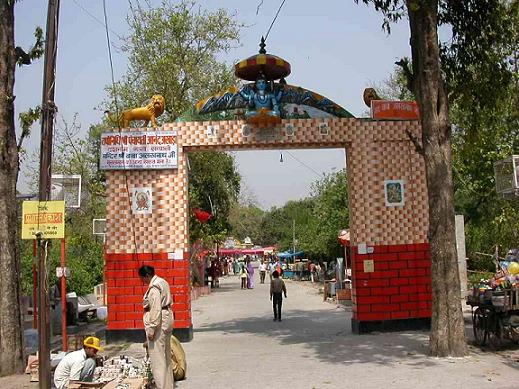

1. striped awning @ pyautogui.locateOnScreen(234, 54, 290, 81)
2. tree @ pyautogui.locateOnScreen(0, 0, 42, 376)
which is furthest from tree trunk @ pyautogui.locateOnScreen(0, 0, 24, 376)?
striped awning @ pyautogui.locateOnScreen(234, 54, 290, 81)

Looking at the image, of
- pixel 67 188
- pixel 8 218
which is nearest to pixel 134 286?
pixel 67 188

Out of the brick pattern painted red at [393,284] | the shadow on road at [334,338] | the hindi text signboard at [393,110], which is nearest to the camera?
the shadow on road at [334,338]

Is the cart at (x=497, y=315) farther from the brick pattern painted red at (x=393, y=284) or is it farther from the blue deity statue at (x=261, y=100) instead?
the blue deity statue at (x=261, y=100)

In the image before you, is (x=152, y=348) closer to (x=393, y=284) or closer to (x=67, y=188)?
(x=67, y=188)

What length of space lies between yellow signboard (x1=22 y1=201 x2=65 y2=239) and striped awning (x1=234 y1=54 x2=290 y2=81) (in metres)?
6.19

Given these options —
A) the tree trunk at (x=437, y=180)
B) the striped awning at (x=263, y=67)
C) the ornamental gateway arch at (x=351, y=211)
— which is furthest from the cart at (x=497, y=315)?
the striped awning at (x=263, y=67)

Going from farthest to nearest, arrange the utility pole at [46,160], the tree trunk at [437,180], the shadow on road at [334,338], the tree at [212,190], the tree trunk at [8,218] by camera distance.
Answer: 1. the tree at [212,190]
2. the shadow on road at [334,338]
3. the tree trunk at [437,180]
4. the tree trunk at [8,218]
5. the utility pole at [46,160]

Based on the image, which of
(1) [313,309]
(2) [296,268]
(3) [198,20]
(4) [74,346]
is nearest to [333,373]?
(4) [74,346]

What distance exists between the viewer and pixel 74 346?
11031 millimetres

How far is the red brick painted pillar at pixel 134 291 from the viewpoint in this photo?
13.0 m

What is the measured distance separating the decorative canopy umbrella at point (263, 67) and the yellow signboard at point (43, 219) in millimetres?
6189

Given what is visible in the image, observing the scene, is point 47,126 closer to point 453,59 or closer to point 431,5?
point 431,5

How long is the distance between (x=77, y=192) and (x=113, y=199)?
Answer: 136 cm

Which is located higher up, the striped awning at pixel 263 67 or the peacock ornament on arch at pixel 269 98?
the striped awning at pixel 263 67
